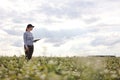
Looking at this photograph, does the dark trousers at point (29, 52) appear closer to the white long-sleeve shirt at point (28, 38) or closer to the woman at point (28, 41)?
the woman at point (28, 41)

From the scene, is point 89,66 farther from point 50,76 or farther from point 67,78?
point 50,76

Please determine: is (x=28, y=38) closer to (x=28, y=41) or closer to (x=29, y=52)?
(x=28, y=41)

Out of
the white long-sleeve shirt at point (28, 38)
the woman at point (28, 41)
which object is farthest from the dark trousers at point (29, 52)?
the white long-sleeve shirt at point (28, 38)

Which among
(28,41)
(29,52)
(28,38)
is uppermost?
(28,38)

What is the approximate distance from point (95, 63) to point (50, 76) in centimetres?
368

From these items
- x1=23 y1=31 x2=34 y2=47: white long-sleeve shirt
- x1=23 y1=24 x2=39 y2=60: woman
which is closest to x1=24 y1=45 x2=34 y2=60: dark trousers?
x1=23 y1=24 x2=39 y2=60: woman

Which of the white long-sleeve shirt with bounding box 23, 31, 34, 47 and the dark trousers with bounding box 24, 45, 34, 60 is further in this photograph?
the dark trousers with bounding box 24, 45, 34, 60

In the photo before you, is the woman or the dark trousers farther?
the dark trousers

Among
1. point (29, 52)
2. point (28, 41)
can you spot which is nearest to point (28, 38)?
point (28, 41)

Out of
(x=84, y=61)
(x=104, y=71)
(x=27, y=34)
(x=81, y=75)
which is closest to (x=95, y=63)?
(x=84, y=61)

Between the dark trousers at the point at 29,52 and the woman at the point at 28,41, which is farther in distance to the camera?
Result: the dark trousers at the point at 29,52

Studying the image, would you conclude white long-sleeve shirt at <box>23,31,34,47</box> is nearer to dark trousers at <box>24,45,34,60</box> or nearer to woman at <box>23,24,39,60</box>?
woman at <box>23,24,39,60</box>

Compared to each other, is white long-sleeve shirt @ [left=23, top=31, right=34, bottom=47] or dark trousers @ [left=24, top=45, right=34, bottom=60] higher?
white long-sleeve shirt @ [left=23, top=31, right=34, bottom=47]

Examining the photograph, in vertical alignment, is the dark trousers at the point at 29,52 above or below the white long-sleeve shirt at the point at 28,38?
below
